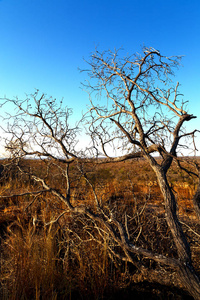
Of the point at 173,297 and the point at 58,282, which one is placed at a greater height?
the point at 58,282

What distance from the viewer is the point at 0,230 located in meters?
4.75

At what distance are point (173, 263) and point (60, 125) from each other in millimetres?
2716

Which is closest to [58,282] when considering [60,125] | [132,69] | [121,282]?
[121,282]

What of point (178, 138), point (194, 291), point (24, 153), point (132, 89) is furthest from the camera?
point (24, 153)

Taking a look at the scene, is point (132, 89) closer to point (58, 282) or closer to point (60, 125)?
point (60, 125)

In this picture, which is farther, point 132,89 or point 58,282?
point 132,89

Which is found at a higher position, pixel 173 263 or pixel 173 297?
pixel 173 263

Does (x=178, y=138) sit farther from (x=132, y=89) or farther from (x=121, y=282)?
(x=121, y=282)

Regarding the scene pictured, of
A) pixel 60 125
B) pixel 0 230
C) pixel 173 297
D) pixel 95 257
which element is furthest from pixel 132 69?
pixel 0 230

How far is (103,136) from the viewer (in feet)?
10.3

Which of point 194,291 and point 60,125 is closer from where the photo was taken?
point 194,291


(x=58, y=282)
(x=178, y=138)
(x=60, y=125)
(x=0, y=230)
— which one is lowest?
(x=58, y=282)

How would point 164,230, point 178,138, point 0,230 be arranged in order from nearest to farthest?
A: point 178,138
point 164,230
point 0,230

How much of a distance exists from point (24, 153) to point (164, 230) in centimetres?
325
